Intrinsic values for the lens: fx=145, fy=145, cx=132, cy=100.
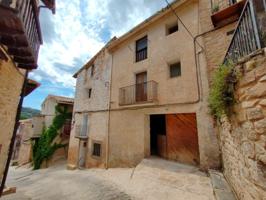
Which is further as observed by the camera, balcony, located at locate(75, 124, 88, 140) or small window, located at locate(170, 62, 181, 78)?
balcony, located at locate(75, 124, 88, 140)

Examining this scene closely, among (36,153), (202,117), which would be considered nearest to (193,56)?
(202,117)

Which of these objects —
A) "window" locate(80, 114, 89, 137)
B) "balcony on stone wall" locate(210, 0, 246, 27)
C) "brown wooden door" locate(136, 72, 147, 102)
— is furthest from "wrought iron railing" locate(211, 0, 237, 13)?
"window" locate(80, 114, 89, 137)

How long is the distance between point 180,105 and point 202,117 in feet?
3.76

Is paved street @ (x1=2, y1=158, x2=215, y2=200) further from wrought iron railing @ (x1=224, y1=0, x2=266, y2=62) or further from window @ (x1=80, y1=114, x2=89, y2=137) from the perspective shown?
window @ (x1=80, y1=114, x2=89, y2=137)

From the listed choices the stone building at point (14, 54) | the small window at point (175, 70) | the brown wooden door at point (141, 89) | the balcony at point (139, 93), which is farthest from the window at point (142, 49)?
the stone building at point (14, 54)

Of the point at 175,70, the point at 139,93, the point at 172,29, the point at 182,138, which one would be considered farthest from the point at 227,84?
the point at 172,29

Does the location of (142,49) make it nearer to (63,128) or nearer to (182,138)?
(182,138)

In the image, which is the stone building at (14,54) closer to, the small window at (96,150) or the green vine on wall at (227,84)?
the green vine on wall at (227,84)

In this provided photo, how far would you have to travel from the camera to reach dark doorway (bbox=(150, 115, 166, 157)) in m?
8.10

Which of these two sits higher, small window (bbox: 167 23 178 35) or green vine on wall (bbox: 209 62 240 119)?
small window (bbox: 167 23 178 35)

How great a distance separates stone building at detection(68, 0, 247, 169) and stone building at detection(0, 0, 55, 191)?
5186 mm

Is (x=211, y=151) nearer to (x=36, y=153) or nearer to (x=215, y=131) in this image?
(x=215, y=131)

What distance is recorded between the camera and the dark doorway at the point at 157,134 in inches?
319

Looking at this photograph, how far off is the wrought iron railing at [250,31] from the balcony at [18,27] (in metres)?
3.78
